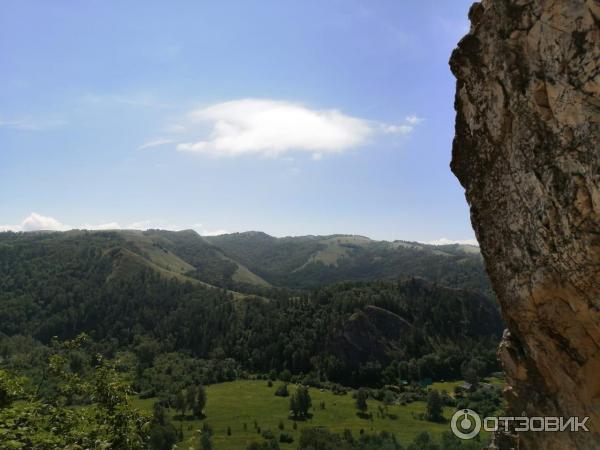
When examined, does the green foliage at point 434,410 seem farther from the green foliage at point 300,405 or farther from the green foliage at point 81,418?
the green foliage at point 81,418

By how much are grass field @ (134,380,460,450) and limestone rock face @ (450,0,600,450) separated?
124 m

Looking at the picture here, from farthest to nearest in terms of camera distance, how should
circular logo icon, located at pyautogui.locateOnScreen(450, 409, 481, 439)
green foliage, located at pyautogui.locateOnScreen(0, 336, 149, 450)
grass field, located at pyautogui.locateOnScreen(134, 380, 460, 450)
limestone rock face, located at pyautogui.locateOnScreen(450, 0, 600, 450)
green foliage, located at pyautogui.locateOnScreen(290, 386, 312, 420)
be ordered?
green foliage, located at pyautogui.locateOnScreen(290, 386, 312, 420)
grass field, located at pyautogui.locateOnScreen(134, 380, 460, 450)
circular logo icon, located at pyautogui.locateOnScreen(450, 409, 481, 439)
green foliage, located at pyautogui.locateOnScreen(0, 336, 149, 450)
limestone rock face, located at pyautogui.locateOnScreen(450, 0, 600, 450)

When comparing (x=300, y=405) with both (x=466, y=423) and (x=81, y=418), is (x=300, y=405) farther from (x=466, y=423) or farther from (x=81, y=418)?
(x=81, y=418)

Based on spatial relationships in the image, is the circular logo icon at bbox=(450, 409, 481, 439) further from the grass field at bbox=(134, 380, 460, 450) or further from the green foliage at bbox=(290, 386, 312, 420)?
the green foliage at bbox=(290, 386, 312, 420)

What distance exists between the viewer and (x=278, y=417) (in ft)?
514

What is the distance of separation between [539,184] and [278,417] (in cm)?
15965

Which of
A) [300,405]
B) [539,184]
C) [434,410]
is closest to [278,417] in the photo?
[300,405]

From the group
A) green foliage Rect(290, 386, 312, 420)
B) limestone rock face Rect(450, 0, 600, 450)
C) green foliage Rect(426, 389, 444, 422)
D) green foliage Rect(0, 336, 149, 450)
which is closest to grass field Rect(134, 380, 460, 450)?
green foliage Rect(290, 386, 312, 420)

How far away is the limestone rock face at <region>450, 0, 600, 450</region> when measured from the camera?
1190 centimetres

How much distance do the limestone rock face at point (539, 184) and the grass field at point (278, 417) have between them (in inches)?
4891

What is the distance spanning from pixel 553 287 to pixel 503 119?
568cm

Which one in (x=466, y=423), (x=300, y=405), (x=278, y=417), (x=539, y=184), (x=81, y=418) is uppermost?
(x=539, y=184)

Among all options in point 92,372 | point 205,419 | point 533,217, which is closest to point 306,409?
point 205,419

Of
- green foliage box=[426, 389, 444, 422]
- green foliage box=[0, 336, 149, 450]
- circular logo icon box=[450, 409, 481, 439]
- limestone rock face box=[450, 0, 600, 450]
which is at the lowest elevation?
green foliage box=[426, 389, 444, 422]
